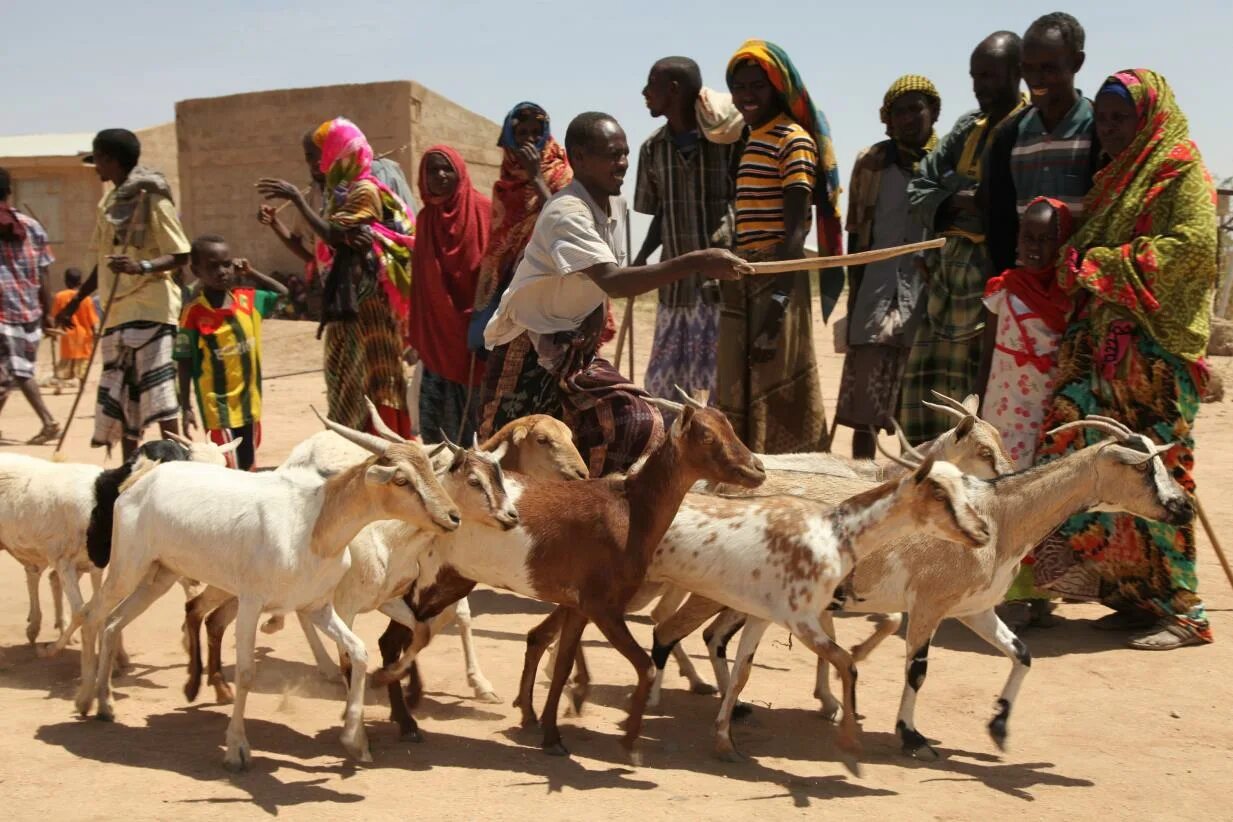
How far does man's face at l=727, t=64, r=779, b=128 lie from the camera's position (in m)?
8.44

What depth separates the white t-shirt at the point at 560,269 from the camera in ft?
21.8

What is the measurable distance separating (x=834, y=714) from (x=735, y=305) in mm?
3044

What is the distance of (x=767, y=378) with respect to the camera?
8.70 meters

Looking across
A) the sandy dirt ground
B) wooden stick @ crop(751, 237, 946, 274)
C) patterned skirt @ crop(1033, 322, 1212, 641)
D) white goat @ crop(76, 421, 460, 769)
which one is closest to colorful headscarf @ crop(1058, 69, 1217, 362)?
patterned skirt @ crop(1033, 322, 1212, 641)

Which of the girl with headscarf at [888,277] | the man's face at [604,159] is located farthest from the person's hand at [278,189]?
the girl with headscarf at [888,277]

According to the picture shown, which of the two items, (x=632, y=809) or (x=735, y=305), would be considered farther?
(x=735, y=305)

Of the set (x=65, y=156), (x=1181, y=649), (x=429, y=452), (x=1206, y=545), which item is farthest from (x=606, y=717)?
(x=65, y=156)

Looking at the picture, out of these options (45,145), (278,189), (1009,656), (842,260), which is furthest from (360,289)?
(45,145)

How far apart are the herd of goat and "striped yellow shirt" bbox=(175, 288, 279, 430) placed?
3.60 meters

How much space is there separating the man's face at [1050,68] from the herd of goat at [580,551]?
214 centimetres

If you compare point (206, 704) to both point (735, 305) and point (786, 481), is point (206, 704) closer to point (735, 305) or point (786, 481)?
point (786, 481)

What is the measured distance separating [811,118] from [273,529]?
15.1 feet

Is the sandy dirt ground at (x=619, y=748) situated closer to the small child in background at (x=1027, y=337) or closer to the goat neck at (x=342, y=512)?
the goat neck at (x=342, y=512)

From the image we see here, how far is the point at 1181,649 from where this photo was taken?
24.0 feet
